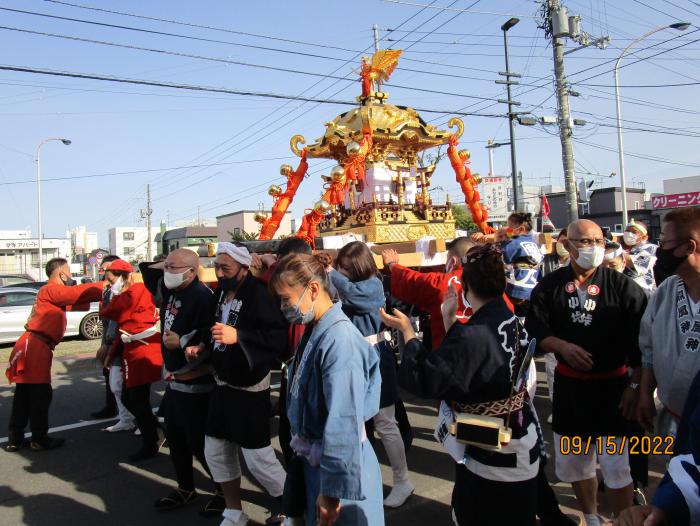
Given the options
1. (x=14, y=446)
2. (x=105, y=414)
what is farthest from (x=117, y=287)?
(x=105, y=414)

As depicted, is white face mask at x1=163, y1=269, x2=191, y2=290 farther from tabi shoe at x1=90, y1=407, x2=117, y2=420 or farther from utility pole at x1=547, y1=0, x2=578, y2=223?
utility pole at x1=547, y1=0, x2=578, y2=223

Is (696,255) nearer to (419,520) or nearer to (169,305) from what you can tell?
(419,520)

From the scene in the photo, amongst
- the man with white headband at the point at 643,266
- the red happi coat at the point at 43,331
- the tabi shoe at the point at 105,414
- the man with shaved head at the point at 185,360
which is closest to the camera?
the man with shaved head at the point at 185,360

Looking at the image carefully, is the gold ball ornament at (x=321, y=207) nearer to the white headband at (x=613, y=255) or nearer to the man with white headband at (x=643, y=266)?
the white headband at (x=613, y=255)

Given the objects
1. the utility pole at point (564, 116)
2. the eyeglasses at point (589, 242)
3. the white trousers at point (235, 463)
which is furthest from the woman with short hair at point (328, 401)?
the utility pole at point (564, 116)

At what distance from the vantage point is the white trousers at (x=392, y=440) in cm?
381

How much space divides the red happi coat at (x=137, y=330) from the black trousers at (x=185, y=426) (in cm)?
87

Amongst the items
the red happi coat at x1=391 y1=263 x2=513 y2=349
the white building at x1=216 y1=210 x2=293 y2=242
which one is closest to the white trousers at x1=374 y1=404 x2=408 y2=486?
the red happi coat at x1=391 y1=263 x2=513 y2=349

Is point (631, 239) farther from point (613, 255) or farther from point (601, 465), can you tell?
point (601, 465)

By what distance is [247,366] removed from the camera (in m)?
3.30

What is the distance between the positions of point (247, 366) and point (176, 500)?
144cm

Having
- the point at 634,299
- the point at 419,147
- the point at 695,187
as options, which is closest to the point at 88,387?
the point at 419,147

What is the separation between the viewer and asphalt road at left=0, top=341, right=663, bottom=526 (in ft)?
12.5

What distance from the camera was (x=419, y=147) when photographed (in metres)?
9.66
